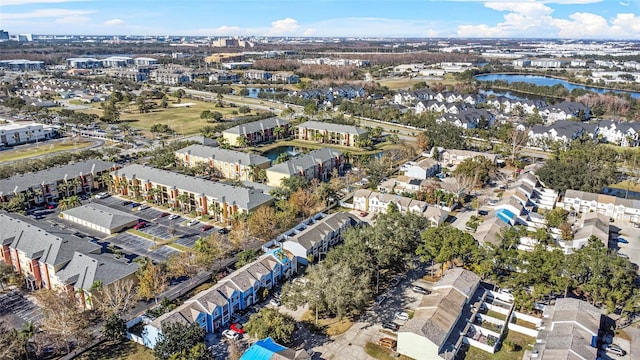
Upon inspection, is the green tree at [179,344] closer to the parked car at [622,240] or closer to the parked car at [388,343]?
the parked car at [388,343]

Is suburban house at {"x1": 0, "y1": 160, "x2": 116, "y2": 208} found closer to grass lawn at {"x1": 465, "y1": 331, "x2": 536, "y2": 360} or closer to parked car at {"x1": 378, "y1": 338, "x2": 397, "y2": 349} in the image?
parked car at {"x1": 378, "y1": 338, "x2": 397, "y2": 349}

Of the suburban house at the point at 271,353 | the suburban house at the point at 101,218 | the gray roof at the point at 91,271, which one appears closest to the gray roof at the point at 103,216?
the suburban house at the point at 101,218

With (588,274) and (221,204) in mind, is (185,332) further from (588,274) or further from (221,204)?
(588,274)

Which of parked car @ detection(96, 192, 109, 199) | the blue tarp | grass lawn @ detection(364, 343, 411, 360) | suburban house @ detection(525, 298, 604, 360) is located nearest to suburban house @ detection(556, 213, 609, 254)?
suburban house @ detection(525, 298, 604, 360)

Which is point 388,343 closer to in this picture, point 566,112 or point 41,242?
point 41,242

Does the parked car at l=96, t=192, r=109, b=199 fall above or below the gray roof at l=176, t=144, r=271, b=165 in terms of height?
below

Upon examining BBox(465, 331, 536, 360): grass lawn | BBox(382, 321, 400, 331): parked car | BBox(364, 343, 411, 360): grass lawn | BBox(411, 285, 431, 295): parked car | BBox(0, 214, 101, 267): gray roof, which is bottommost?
BBox(465, 331, 536, 360): grass lawn

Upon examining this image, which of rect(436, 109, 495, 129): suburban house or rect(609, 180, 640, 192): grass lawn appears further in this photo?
rect(436, 109, 495, 129): suburban house
